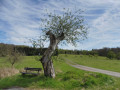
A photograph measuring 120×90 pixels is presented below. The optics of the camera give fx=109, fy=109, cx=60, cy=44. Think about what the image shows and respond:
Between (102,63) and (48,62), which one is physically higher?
(48,62)

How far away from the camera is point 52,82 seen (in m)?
7.80

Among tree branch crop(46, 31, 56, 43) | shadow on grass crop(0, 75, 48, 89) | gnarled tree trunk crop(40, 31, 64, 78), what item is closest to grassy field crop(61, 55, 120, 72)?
gnarled tree trunk crop(40, 31, 64, 78)

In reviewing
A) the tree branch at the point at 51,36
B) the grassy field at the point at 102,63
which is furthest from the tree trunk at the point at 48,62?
the grassy field at the point at 102,63

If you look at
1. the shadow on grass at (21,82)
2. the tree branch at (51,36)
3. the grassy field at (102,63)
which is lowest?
the grassy field at (102,63)

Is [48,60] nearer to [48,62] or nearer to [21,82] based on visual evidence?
[48,62]

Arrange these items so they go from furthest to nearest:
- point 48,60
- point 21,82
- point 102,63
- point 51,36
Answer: point 102,63, point 51,36, point 48,60, point 21,82

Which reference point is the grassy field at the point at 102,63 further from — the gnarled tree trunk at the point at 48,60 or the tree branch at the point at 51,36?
the tree branch at the point at 51,36

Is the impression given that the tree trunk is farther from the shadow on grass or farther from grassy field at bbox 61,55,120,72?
grassy field at bbox 61,55,120,72

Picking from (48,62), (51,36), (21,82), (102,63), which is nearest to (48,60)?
(48,62)

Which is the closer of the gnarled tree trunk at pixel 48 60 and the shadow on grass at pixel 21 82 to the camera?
the shadow on grass at pixel 21 82

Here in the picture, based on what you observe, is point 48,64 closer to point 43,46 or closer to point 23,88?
point 43,46

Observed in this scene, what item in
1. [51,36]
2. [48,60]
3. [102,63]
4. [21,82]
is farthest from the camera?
[102,63]

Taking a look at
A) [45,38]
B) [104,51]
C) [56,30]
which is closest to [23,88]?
[45,38]

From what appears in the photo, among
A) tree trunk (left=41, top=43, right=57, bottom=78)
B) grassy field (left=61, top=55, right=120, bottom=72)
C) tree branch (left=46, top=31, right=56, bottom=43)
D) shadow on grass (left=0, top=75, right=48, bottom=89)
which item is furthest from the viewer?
grassy field (left=61, top=55, right=120, bottom=72)
